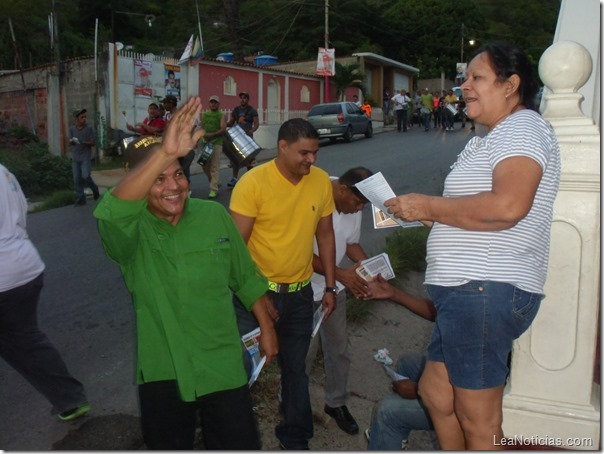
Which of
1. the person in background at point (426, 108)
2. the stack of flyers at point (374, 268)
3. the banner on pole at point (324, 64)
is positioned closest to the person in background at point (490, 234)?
the stack of flyers at point (374, 268)

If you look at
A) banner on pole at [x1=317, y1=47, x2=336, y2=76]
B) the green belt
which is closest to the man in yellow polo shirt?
the green belt

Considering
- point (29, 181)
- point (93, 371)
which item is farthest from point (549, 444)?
point (29, 181)

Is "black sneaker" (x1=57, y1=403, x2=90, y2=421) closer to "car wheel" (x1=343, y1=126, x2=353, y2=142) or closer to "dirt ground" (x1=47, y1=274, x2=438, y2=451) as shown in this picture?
"dirt ground" (x1=47, y1=274, x2=438, y2=451)

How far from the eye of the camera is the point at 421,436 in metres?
4.11

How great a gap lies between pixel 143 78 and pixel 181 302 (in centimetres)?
1868

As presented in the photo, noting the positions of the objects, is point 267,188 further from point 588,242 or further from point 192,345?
point 588,242

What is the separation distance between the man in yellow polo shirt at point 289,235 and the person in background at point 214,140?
23.3 feet

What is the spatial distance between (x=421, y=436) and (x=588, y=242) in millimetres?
2169

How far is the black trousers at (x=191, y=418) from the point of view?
249 centimetres

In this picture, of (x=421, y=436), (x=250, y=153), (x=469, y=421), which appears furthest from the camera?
(x=250, y=153)

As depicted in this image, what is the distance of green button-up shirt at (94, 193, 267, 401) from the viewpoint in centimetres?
241

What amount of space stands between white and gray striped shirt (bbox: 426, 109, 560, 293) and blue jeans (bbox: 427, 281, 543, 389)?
4 cm

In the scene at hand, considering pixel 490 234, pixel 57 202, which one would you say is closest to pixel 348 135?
pixel 57 202

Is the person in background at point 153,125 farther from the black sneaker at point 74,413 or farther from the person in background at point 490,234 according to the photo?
the person in background at point 490,234
